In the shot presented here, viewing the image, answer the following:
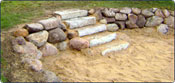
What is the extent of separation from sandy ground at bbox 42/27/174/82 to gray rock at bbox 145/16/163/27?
86 cm

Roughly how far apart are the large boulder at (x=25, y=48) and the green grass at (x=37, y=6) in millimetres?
641

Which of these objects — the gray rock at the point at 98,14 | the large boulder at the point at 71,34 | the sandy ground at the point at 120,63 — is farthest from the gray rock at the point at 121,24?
the large boulder at the point at 71,34

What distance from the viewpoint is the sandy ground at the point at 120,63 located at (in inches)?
167

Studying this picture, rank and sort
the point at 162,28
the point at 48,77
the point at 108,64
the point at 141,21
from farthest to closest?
the point at 162,28 < the point at 141,21 < the point at 108,64 < the point at 48,77

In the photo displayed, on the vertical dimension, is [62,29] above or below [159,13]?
below

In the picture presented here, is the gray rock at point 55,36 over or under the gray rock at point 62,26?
under

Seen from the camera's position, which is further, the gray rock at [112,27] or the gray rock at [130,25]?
the gray rock at [130,25]

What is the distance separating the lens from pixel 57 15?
5.55 metres

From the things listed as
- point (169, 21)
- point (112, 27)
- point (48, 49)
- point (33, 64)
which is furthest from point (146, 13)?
point (33, 64)

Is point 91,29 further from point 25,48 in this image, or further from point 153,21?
point 153,21

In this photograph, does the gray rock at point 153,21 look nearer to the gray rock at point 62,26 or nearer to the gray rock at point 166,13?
the gray rock at point 166,13

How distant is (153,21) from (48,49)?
3.54 m

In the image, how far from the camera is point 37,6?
6039 millimetres

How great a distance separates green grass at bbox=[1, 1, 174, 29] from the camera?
514cm
